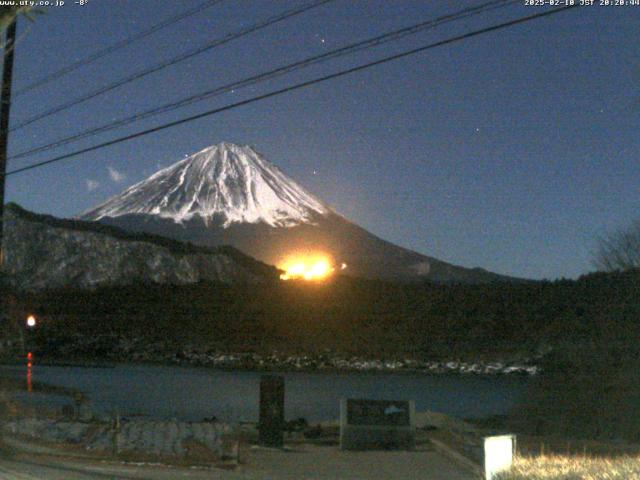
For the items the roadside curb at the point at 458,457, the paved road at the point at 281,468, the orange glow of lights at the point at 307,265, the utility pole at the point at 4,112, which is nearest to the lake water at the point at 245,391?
the roadside curb at the point at 458,457

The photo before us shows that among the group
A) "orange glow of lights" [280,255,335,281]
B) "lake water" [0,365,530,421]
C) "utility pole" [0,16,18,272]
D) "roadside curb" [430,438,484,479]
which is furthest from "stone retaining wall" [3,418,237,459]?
"orange glow of lights" [280,255,335,281]

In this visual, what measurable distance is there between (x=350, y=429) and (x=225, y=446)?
2.50m

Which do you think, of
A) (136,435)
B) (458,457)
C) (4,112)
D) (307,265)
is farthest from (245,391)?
(307,265)

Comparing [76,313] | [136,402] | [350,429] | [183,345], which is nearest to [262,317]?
[183,345]

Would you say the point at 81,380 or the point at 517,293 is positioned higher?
the point at 517,293

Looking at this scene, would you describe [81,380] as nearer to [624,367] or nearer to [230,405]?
[230,405]

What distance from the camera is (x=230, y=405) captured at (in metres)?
28.0

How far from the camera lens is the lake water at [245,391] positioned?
26627 millimetres

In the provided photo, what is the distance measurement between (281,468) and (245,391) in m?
18.9

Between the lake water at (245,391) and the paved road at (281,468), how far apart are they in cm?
848

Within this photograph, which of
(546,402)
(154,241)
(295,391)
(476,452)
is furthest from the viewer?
(154,241)

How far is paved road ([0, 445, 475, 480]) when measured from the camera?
12242 mm

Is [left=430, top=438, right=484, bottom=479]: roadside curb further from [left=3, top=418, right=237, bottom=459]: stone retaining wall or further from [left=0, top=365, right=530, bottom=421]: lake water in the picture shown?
[left=0, top=365, right=530, bottom=421]: lake water

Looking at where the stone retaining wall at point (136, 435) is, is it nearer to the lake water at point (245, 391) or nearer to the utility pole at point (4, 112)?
the utility pole at point (4, 112)
